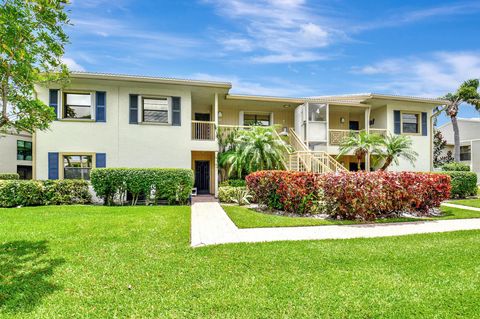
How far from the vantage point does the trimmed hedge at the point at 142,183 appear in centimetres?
1073

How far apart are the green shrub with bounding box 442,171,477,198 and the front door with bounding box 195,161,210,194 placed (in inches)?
507

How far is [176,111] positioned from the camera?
43.7ft

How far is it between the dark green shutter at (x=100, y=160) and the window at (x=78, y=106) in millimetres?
1874

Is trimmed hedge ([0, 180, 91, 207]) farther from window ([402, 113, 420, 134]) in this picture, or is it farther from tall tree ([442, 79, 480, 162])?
tall tree ([442, 79, 480, 162])

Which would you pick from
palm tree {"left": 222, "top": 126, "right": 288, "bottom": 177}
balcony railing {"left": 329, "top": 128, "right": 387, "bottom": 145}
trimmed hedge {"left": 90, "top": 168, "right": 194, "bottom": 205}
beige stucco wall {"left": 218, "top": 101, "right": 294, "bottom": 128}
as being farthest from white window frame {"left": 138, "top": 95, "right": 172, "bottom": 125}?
balcony railing {"left": 329, "top": 128, "right": 387, "bottom": 145}

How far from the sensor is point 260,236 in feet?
20.2

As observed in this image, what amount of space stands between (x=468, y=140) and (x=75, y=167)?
3337 cm

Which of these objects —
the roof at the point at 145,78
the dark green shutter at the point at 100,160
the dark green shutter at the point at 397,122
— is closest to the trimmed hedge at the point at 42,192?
the dark green shutter at the point at 100,160

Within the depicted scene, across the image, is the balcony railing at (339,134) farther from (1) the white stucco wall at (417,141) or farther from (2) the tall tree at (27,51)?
(2) the tall tree at (27,51)

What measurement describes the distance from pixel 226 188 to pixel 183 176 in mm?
2224

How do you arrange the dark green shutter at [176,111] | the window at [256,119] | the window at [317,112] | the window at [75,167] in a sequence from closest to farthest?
the window at [75,167] < the dark green shutter at [176,111] < the window at [317,112] < the window at [256,119]

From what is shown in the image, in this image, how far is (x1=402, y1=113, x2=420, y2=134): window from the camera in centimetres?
1682

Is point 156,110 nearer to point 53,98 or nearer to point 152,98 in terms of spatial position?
point 152,98

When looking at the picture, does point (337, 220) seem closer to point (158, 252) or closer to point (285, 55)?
point (158, 252)
